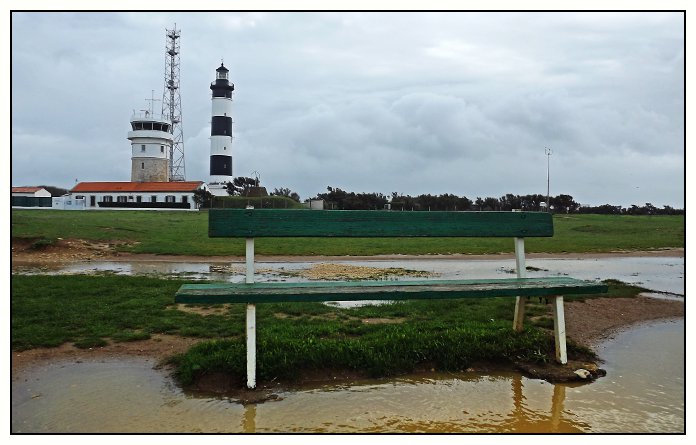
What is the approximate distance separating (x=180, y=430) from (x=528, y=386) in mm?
2824

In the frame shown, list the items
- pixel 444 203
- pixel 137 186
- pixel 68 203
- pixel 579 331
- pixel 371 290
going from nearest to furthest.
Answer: pixel 371 290 → pixel 579 331 → pixel 444 203 → pixel 68 203 → pixel 137 186

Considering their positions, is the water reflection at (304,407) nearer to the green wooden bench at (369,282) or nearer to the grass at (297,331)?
the grass at (297,331)

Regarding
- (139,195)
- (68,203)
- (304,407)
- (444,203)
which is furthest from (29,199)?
(304,407)

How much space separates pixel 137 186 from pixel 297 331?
61.6 metres

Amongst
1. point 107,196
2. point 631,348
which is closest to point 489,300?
point 631,348

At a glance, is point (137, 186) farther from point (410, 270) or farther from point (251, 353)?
point (251, 353)

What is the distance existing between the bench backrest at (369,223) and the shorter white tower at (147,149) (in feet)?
215

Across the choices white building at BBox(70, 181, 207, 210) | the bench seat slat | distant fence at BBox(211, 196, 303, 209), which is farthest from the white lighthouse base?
the bench seat slat

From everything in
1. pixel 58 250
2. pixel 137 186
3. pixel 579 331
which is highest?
pixel 137 186

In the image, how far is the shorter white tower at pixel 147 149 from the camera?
66.9 m

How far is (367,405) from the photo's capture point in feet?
14.3

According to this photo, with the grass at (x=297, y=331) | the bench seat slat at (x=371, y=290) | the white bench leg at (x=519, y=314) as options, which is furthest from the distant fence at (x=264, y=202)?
the bench seat slat at (x=371, y=290)

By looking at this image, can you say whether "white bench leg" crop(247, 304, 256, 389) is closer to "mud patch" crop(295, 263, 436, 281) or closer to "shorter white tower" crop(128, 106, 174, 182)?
"mud patch" crop(295, 263, 436, 281)

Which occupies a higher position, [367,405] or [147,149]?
[147,149]
